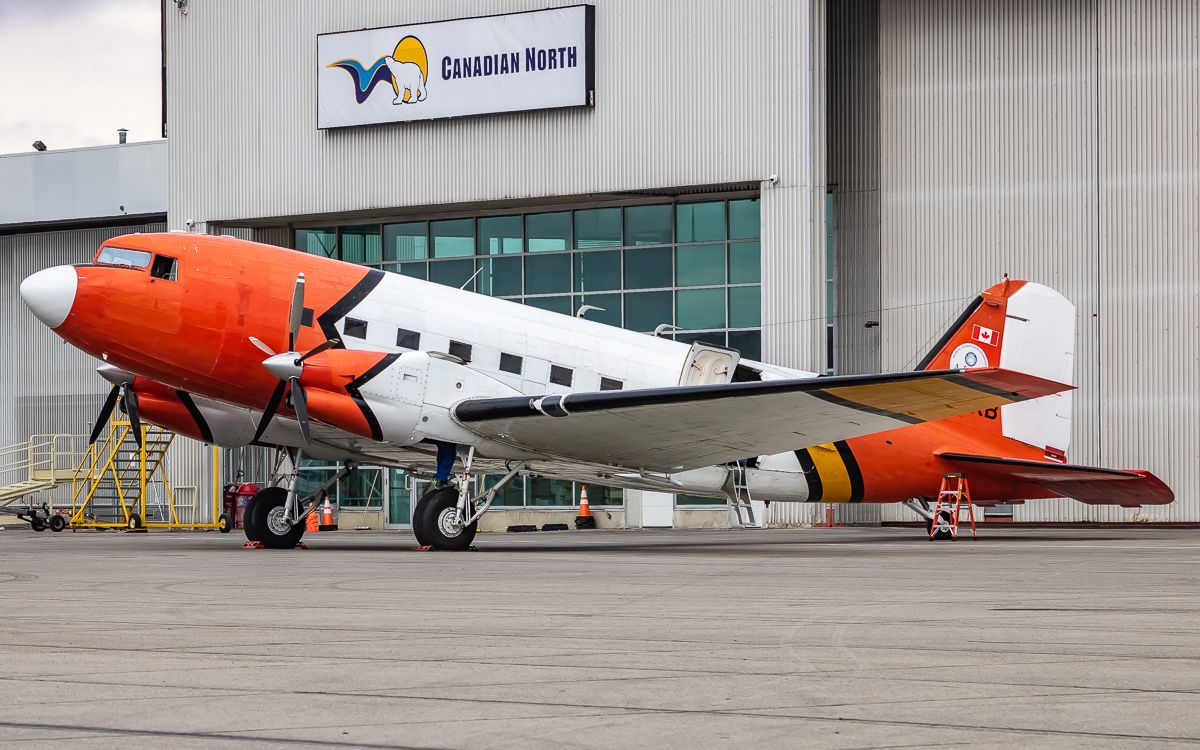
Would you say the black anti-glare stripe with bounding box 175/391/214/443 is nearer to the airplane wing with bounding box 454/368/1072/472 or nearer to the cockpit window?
the cockpit window

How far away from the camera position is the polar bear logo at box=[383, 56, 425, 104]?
1517 inches

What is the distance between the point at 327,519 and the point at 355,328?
2141 cm

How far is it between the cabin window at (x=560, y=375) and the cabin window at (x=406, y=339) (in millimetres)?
2183

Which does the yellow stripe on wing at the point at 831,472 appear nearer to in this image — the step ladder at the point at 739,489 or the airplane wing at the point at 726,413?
the step ladder at the point at 739,489

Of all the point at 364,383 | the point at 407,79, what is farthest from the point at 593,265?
the point at 364,383

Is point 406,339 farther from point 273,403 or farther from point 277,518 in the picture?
point 277,518

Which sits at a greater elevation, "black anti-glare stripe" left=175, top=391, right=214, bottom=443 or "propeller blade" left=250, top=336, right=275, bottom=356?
"propeller blade" left=250, top=336, right=275, bottom=356

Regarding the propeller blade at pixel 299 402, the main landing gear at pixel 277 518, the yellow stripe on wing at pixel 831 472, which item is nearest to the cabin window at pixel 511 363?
the propeller blade at pixel 299 402

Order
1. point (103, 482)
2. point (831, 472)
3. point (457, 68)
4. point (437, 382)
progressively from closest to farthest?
point (437, 382) < point (831, 472) < point (457, 68) < point (103, 482)

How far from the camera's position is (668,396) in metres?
18.2

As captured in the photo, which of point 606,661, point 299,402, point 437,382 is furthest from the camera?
point 437,382

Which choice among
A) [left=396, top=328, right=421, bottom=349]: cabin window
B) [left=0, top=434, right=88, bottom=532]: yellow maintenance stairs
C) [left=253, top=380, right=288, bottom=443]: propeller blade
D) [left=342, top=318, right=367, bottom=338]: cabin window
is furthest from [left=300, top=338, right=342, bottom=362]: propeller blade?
[left=0, top=434, right=88, bottom=532]: yellow maintenance stairs

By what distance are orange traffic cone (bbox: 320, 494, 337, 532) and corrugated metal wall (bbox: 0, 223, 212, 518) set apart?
34.1 ft

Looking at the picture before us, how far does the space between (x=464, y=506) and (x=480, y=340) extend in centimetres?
267
